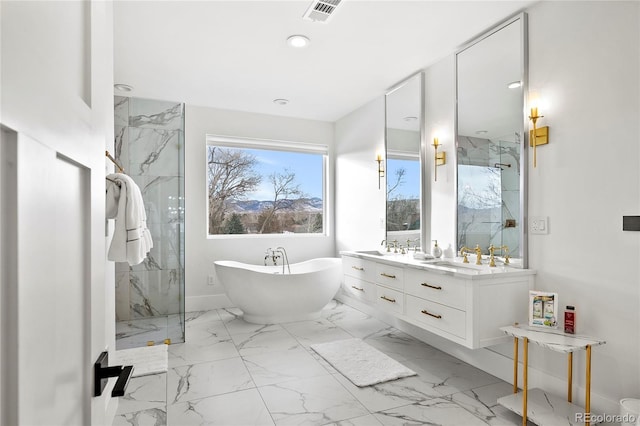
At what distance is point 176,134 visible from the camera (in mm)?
3594

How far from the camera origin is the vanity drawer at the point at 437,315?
2426 millimetres

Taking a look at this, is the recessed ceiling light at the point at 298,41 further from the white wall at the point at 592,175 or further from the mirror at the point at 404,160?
the white wall at the point at 592,175

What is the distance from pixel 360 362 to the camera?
9.74ft

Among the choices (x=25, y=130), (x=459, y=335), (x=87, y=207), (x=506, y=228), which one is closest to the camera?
(x=25, y=130)

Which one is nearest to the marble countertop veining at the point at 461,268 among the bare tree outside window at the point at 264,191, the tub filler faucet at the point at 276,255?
the tub filler faucet at the point at 276,255

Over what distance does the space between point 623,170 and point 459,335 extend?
4.45 feet

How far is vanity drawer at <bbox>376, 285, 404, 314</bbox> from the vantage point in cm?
304

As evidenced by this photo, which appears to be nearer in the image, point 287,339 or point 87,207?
point 87,207

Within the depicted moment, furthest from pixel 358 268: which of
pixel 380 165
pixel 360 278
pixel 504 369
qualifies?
pixel 504 369

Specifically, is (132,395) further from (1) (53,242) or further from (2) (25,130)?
(2) (25,130)

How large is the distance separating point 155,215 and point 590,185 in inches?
137

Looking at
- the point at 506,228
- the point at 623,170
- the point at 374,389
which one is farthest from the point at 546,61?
the point at 374,389

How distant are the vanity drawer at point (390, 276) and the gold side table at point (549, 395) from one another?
0.90 metres

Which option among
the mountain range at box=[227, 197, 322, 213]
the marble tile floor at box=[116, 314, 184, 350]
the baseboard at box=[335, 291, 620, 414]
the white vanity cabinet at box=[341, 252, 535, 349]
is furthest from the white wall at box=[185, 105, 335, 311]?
the white vanity cabinet at box=[341, 252, 535, 349]
